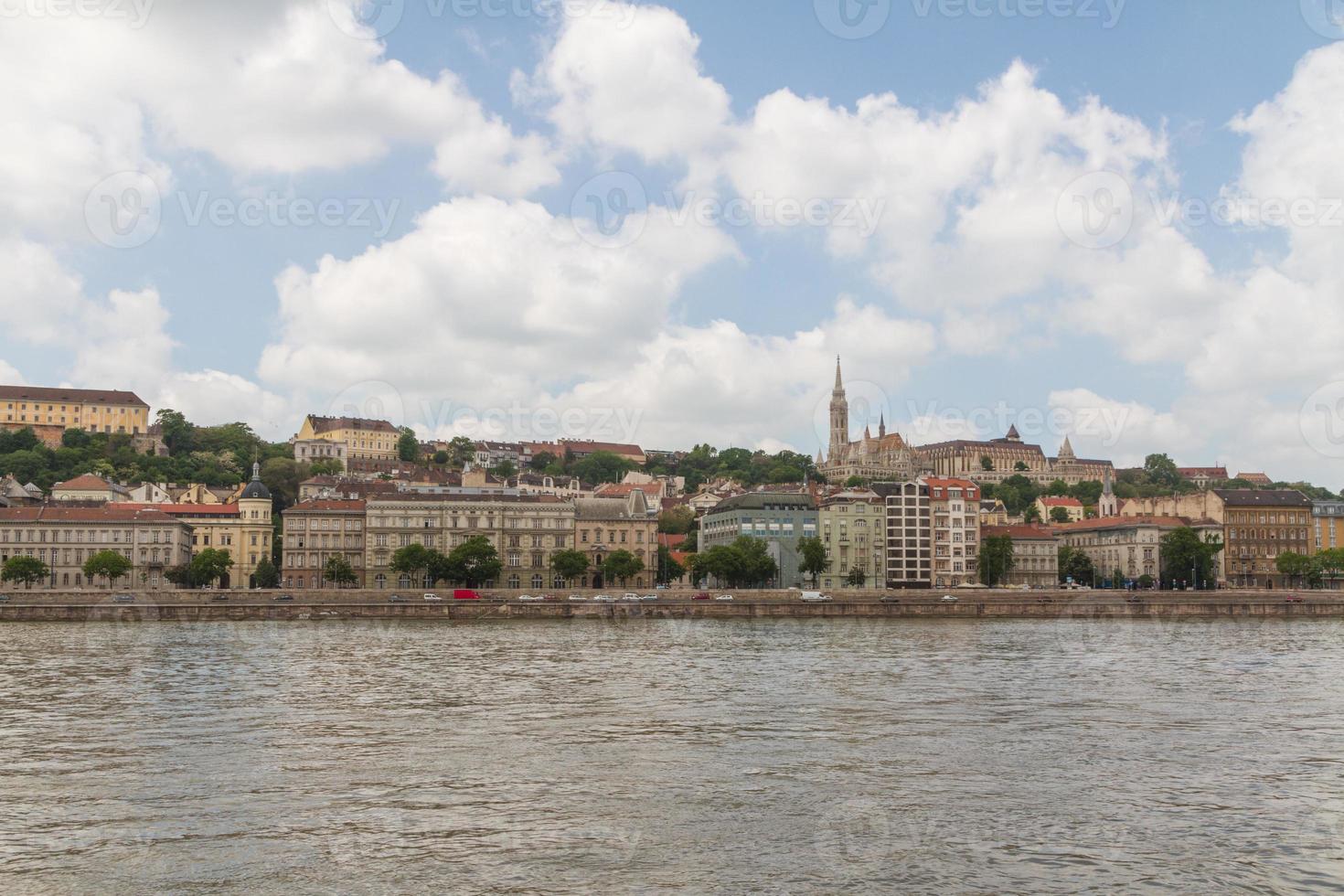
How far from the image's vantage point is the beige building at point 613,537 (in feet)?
391

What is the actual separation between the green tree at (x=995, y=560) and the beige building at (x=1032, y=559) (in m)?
3.10

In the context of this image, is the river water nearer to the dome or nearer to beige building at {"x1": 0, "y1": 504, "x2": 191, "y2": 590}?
beige building at {"x1": 0, "y1": 504, "x2": 191, "y2": 590}

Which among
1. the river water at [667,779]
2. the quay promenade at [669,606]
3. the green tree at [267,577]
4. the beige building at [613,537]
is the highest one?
the beige building at [613,537]

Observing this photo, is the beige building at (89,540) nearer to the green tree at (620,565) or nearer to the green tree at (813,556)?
the green tree at (620,565)

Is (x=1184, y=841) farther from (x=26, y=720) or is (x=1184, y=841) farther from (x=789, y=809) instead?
(x=26, y=720)

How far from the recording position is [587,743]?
1054 inches

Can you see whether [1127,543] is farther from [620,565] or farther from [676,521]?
[620,565]

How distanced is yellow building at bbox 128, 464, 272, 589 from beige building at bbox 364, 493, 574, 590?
536 inches

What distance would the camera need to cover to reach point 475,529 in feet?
385

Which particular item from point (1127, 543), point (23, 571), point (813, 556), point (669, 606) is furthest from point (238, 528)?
point (1127, 543)

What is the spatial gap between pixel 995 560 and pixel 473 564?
5226 centimetres

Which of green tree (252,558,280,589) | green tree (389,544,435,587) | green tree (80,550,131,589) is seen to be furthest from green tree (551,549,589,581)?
green tree (80,550,131,589)

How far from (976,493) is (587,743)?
119282mm

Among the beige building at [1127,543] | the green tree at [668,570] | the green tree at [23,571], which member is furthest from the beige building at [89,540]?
the beige building at [1127,543]
